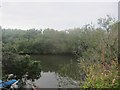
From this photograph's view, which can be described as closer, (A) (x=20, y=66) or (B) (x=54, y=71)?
(A) (x=20, y=66)

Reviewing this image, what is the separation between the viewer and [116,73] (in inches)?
147

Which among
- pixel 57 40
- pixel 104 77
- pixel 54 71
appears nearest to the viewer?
pixel 104 77

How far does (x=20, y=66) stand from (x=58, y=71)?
116cm

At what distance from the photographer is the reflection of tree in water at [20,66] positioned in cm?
528

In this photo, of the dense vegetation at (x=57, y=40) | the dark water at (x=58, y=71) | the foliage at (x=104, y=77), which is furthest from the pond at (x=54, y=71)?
the foliage at (x=104, y=77)

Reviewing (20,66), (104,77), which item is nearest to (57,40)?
(20,66)

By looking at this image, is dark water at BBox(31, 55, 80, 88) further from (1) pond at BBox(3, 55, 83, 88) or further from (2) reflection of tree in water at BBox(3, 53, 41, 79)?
(2) reflection of tree in water at BBox(3, 53, 41, 79)

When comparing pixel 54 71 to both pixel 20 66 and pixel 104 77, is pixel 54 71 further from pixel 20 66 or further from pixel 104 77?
pixel 104 77

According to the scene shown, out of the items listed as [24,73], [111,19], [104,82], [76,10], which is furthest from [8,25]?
[104,82]

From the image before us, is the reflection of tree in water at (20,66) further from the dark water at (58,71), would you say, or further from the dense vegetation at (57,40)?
the dark water at (58,71)

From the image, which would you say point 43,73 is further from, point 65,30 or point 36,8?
point 36,8

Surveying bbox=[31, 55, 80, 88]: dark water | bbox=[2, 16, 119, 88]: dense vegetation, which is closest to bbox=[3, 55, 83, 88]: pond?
bbox=[31, 55, 80, 88]: dark water

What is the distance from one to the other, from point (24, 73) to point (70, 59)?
1.35 metres

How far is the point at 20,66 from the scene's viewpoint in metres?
5.49
